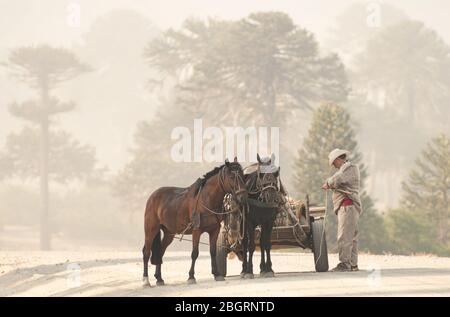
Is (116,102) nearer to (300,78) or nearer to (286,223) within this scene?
(300,78)

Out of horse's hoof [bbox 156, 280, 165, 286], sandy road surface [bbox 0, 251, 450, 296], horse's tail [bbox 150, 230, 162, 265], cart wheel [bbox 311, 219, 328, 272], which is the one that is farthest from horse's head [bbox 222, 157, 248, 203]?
cart wheel [bbox 311, 219, 328, 272]

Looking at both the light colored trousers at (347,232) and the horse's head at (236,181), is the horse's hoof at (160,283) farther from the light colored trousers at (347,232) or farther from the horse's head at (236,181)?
the light colored trousers at (347,232)

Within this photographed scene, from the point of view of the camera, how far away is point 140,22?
144750 mm

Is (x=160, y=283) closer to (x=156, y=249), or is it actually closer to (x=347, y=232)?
(x=156, y=249)

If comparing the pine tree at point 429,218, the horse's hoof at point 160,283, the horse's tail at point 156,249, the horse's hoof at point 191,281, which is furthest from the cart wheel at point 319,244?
the pine tree at point 429,218

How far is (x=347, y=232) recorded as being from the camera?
61.7 feet

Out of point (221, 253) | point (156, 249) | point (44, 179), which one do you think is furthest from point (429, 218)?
point (44, 179)

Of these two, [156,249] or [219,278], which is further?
[156,249]

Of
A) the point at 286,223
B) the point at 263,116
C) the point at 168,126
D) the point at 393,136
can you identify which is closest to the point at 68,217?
the point at 168,126

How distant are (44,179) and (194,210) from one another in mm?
59871

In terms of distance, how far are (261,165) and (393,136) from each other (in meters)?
84.9

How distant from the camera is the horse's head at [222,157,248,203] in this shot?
17000 millimetres

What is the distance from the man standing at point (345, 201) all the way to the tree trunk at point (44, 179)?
170 ft

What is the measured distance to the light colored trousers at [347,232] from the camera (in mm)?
18797
